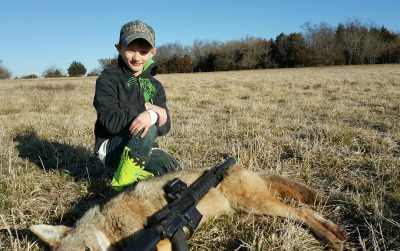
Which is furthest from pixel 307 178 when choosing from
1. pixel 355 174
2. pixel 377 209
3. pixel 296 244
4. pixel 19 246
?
pixel 19 246

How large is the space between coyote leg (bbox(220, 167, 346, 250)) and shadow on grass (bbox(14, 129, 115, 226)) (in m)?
1.45

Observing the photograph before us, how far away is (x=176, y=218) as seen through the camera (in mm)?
2641

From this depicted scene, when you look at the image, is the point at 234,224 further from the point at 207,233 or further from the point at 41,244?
the point at 41,244

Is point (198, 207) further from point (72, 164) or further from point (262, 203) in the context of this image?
point (72, 164)

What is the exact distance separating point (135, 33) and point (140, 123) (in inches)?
38.1

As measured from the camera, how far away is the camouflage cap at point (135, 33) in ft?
12.4

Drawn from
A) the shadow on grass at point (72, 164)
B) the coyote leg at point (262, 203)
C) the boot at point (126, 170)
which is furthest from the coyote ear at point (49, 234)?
the coyote leg at point (262, 203)

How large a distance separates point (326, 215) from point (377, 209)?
46 centimetres

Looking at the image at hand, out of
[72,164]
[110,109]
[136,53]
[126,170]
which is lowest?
[72,164]

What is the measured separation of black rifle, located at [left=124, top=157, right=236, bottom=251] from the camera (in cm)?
235

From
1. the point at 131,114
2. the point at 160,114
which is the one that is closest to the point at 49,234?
the point at 131,114

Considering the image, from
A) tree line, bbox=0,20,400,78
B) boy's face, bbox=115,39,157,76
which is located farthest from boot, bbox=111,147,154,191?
tree line, bbox=0,20,400,78

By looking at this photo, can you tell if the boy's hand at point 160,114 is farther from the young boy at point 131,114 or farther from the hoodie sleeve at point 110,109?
the hoodie sleeve at point 110,109

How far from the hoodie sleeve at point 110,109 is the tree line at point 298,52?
4659 centimetres
